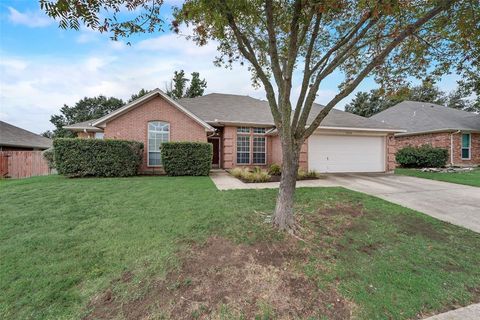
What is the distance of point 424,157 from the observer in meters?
16.1

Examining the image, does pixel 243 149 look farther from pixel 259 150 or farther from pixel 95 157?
pixel 95 157

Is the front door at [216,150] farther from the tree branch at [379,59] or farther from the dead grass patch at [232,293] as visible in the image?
the dead grass patch at [232,293]

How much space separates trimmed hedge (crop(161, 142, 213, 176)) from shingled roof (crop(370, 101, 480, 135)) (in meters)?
17.1

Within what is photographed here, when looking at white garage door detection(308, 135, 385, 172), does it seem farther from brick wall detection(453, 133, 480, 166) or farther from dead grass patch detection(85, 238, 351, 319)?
dead grass patch detection(85, 238, 351, 319)

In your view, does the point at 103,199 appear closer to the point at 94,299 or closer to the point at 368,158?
the point at 94,299

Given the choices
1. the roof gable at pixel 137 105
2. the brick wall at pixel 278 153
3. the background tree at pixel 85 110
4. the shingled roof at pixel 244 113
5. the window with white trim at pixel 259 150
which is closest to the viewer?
the roof gable at pixel 137 105

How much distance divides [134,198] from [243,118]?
9.20m

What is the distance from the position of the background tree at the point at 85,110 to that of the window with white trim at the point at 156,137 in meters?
34.2

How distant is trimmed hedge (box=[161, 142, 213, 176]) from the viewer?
1149 centimetres

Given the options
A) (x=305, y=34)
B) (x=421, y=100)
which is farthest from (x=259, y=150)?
(x=421, y=100)

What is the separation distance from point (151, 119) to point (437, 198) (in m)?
13.3

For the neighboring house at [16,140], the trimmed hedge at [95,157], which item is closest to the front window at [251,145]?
the trimmed hedge at [95,157]

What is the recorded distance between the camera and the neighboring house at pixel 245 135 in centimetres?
1277

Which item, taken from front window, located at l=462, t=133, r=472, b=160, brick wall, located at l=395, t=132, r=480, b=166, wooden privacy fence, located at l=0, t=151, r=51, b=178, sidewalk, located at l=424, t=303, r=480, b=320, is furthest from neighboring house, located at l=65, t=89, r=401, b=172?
sidewalk, located at l=424, t=303, r=480, b=320
